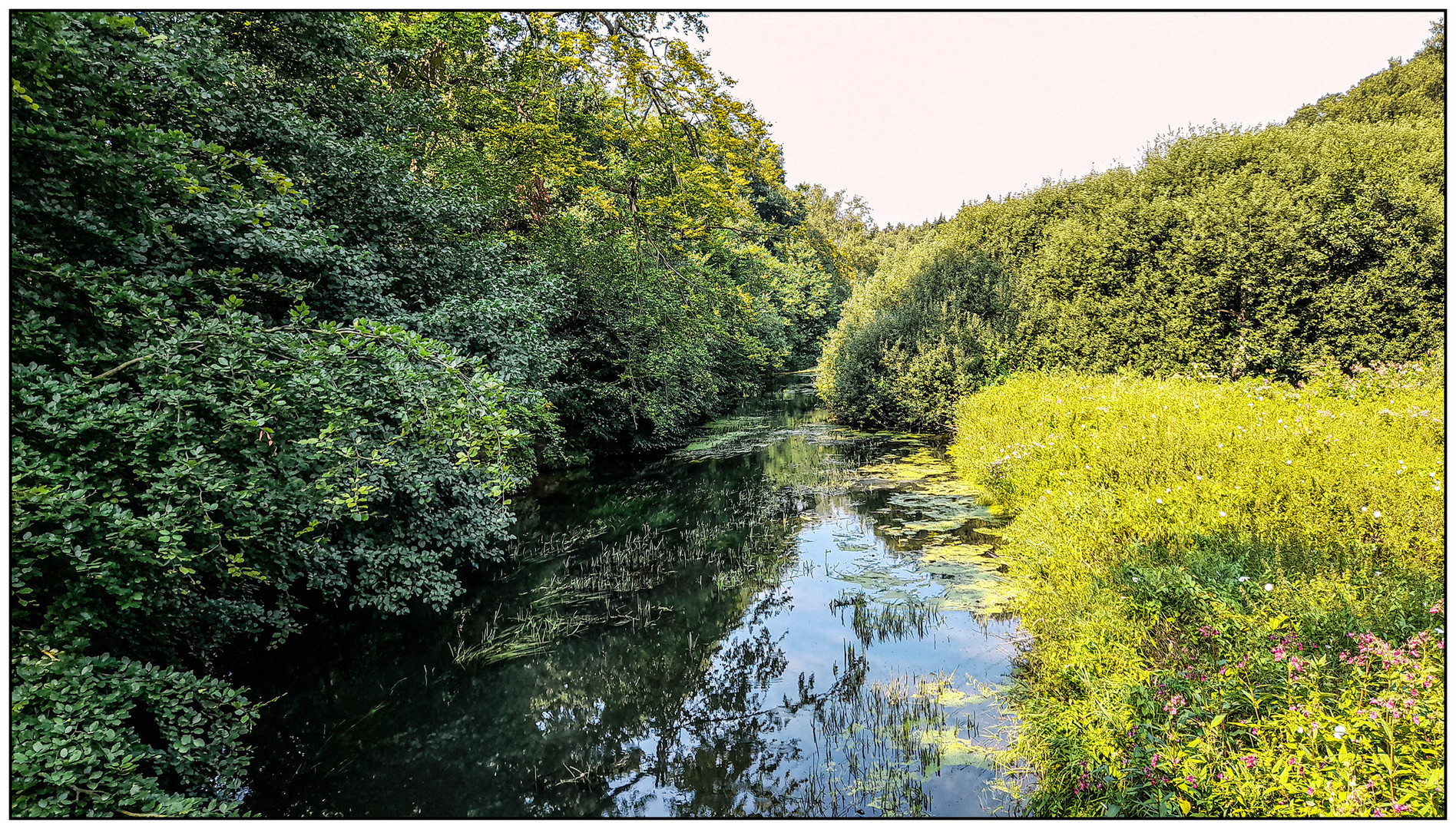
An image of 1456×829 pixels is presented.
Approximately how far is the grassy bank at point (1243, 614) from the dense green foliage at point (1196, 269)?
3.78 metres

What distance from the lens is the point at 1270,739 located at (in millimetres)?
2930

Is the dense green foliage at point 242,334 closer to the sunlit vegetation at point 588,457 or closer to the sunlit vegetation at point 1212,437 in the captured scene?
the sunlit vegetation at point 588,457

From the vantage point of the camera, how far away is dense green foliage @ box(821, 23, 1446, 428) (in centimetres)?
1040

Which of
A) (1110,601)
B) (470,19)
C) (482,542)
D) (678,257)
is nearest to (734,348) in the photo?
(678,257)

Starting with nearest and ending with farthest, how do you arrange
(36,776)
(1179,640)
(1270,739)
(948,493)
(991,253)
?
(36,776) → (1270,739) → (1179,640) → (948,493) → (991,253)

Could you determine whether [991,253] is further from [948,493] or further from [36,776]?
[36,776]

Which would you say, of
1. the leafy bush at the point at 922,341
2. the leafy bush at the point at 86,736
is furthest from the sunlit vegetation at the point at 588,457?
the leafy bush at the point at 922,341

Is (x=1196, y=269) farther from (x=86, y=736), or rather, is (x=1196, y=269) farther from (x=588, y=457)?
(x=86, y=736)

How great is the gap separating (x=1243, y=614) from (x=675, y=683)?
4.30m

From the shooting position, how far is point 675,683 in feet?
18.0

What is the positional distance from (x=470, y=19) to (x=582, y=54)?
371 centimetres

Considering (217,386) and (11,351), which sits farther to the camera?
(217,386)

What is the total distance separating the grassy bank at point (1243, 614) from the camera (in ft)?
8.69

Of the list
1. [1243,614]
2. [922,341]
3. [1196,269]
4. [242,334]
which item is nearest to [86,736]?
[242,334]
